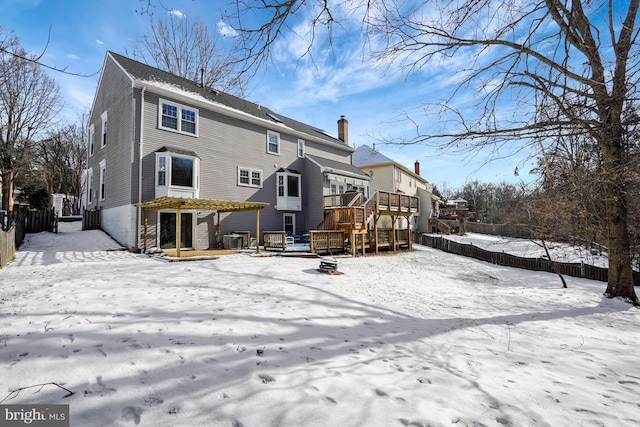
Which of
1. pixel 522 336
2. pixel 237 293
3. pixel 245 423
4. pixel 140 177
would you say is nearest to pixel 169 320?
pixel 237 293

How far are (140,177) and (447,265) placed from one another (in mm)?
16063

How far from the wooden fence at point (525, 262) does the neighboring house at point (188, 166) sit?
857 centimetres

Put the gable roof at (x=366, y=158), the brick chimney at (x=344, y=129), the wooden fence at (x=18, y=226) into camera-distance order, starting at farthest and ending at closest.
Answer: the gable roof at (x=366, y=158), the brick chimney at (x=344, y=129), the wooden fence at (x=18, y=226)

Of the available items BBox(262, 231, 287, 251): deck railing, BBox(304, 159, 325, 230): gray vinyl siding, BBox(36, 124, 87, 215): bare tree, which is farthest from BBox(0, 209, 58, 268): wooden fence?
BBox(36, 124, 87, 215): bare tree

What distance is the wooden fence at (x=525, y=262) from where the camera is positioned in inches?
514

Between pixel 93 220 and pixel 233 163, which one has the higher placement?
pixel 233 163

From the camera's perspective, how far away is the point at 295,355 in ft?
12.1

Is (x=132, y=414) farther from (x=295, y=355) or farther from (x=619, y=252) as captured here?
(x=619, y=252)

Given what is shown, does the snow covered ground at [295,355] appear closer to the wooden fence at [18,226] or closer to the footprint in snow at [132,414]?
the footprint in snow at [132,414]

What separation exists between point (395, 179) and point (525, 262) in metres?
15.2

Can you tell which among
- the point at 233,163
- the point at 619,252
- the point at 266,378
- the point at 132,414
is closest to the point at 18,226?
the point at 233,163

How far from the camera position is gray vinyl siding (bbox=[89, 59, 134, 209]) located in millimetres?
13805

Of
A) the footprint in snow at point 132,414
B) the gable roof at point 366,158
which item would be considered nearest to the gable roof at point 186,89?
the gable roof at point 366,158

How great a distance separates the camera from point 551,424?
8.48 ft
